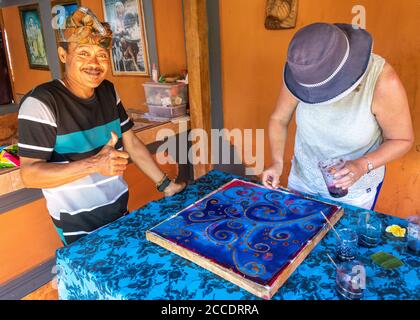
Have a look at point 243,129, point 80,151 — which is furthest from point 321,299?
point 243,129

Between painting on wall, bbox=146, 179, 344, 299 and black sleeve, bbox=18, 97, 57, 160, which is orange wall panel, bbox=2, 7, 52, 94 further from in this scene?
painting on wall, bbox=146, 179, 344, 299

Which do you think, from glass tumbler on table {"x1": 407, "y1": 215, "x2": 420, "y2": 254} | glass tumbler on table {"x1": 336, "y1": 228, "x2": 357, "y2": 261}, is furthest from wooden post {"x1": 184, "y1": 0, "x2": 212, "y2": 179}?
glass tumbler on table {"x1": 407, "y1": 215, "x2": 420, "y2": 254}

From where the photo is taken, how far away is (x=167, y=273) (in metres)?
1.23

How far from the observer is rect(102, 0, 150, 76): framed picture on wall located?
10.8ft

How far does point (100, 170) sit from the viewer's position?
1447mm

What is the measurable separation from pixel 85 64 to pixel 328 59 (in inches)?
43.2

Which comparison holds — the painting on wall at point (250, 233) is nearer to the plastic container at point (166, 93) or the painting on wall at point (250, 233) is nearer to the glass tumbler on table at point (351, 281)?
the glass tumbler on table at point (351, 281)

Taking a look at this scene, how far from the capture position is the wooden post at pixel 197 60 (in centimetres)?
314

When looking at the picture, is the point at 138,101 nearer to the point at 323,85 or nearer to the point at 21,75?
the point at 21,75

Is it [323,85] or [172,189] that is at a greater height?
[323,85]

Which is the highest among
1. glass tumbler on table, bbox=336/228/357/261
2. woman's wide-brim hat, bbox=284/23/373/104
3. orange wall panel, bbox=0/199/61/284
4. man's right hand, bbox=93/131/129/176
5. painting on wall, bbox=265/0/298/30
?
painting on wall, bbox=265/0/298/30

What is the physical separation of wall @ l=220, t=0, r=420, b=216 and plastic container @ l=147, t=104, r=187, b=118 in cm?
47

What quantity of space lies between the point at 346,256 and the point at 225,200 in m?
0.62

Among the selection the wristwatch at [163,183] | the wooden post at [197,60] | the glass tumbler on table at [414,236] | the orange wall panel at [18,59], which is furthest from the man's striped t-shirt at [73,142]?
the orange wall panel at [18,59]
